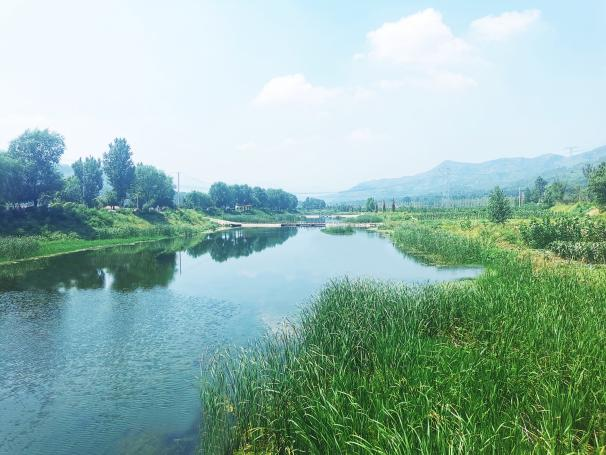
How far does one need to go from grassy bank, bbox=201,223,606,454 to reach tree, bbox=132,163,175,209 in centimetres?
7371

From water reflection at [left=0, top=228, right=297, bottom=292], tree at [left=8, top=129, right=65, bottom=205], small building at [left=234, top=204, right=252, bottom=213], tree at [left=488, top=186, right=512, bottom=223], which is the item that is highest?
tree at [left=8, top=129, right=65, bottom=205]

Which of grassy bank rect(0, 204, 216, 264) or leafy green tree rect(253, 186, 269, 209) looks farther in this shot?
leafy green tree rect(253, 186, 269, 209)

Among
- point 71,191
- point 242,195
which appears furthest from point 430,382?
point 242,195

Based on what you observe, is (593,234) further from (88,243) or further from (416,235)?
(88,243)

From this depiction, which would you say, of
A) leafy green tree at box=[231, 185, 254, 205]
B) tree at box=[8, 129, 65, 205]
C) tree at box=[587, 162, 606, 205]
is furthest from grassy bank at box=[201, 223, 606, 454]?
leafy green tree at box=[231, 185, 254, 205]

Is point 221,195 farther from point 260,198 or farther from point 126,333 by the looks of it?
point 126,333

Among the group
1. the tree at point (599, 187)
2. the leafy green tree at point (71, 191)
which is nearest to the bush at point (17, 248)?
the leafy green tree at point (71, 191)

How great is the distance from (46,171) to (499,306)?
59.7 metres

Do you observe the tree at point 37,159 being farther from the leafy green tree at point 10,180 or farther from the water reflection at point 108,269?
the water reflection at point 108,269

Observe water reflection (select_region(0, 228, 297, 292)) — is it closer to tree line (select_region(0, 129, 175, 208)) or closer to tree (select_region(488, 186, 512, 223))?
tree line (select_region(0, 129, 175, 208))

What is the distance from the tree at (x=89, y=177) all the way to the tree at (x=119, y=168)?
5.67ft

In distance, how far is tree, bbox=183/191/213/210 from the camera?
107 metres

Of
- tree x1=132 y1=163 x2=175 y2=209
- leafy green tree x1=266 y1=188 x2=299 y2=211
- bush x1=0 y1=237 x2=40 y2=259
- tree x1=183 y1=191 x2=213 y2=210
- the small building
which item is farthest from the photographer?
leafy green tree x1=266 y1=188 x2=299 y2=211

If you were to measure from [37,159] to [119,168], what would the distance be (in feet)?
74.2
